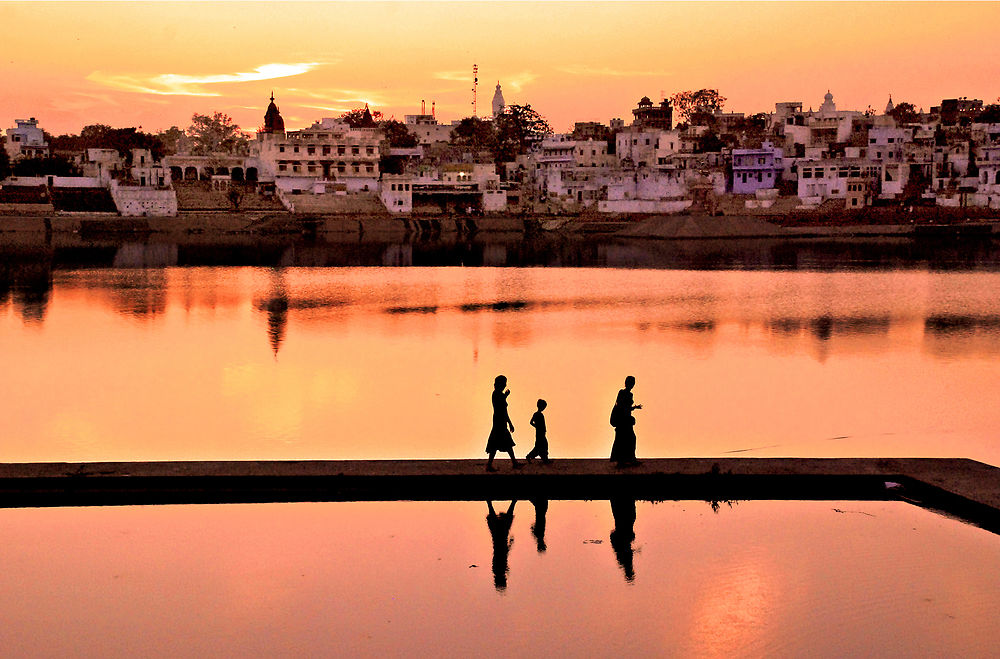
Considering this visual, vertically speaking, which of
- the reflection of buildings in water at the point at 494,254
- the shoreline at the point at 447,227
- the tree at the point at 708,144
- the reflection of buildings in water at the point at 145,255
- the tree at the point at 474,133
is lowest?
the reflection of buildings in water at the point at 145,255

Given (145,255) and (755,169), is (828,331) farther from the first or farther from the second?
(755,169)

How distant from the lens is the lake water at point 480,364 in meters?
17.6

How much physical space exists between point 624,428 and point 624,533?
174 centimetres

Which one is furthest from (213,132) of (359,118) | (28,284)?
(28,284)

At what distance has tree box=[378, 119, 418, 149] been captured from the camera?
119 meters

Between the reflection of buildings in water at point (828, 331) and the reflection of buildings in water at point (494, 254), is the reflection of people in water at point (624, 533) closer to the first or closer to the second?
the reflection of buildings in water at point (828, 331)

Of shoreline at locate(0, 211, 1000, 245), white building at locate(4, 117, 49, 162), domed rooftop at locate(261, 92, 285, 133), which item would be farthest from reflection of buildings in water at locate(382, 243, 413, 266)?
white building at locate(4, 117, 49, 162)

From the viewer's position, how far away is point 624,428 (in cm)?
1318

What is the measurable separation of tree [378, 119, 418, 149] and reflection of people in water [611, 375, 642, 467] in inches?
4184

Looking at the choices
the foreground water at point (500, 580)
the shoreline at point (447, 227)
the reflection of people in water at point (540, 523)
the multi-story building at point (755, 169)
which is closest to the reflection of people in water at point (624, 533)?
the foreground water at point (500, 580)

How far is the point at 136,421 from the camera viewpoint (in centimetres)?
1908

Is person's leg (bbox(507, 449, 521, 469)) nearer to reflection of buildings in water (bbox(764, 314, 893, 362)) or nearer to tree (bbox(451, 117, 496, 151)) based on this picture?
reflection of buildings in water (bbox(764, 314, 893, 362))

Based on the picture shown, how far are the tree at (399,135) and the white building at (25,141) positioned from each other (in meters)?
35.1

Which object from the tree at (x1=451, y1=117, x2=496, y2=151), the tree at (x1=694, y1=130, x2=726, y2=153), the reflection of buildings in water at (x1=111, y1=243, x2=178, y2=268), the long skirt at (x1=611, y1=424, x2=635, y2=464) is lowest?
the long skirt at (x1=611, y1=424, x2=635, y2=464)
